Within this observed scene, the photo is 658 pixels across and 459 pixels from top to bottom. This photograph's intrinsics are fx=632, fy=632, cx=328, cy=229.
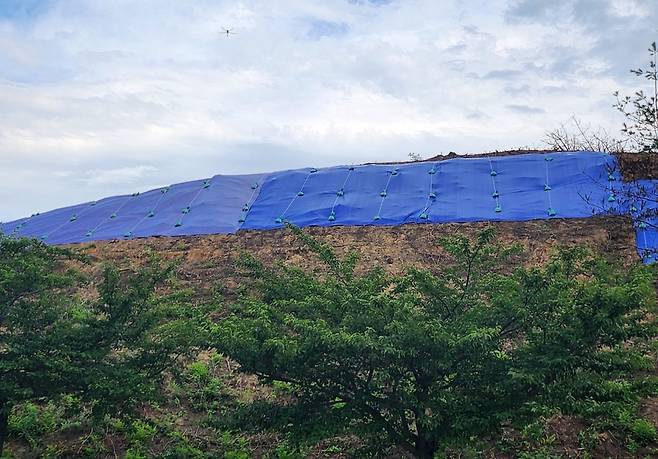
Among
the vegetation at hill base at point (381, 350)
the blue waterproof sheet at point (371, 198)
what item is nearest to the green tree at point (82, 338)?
the vegetation at hill base at point (381, 350)

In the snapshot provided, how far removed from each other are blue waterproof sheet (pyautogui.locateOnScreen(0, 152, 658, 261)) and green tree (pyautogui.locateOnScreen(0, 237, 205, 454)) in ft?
21.4

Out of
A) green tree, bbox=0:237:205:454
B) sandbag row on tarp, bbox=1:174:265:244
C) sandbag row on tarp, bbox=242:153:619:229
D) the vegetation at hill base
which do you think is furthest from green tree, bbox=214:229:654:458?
sandbag row on tarp, bbox=1:174:265:244

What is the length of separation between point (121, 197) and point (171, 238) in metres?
3.44

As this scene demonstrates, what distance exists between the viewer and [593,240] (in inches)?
429

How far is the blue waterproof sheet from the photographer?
40.0ft

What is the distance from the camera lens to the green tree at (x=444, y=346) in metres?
4.70

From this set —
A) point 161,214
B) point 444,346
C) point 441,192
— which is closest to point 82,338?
point 444,346

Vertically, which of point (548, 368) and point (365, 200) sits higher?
point (365, 200)

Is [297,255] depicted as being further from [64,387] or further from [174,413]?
[64,387]

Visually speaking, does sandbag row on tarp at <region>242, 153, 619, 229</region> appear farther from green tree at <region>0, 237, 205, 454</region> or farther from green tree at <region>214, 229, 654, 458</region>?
green tree at <region>214, 229, 654, 458</region>

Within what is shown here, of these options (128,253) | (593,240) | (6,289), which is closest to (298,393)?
(6,289)

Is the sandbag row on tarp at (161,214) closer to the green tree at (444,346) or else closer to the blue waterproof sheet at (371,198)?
the blue waterproof sheet at (371,198)

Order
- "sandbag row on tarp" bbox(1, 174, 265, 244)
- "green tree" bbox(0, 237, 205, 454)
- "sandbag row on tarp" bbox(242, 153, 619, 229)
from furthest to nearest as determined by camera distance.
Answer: "sandbag row on tarp" bbox(1, 174, 265, 244) → "sandbag row on tarp" bbox(242, 153, 619, 229) → "green tree" bbox(0, 237, 205, 454)

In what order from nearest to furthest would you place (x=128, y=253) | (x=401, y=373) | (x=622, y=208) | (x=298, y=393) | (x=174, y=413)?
(x=401, y=373), (x=298, y=393), (x=174, y=413), (x=622, y=208), (x=128, y=253)
